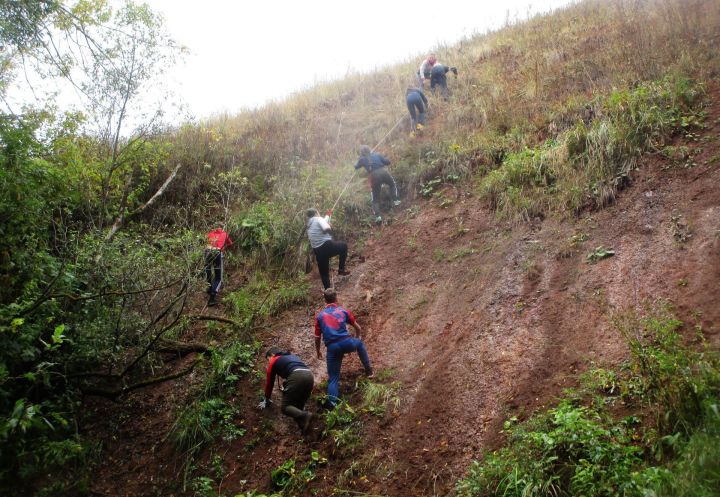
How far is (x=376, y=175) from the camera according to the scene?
10.9 m

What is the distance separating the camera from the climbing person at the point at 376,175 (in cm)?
1092

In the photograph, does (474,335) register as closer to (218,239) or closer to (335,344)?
(335,344)

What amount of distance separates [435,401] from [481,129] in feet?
23.0

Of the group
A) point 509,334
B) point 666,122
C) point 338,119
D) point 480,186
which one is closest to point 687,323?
point 509,334

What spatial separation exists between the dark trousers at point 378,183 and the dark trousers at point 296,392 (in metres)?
5.14

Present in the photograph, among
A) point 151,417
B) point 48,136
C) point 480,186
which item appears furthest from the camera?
point 480,186

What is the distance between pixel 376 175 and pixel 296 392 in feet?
18.1

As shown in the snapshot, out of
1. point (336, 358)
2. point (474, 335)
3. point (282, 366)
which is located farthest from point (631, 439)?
point (282, 366)

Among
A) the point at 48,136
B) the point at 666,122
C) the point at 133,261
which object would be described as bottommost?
the point at 666,122

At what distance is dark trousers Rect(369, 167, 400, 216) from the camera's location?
10.9 m

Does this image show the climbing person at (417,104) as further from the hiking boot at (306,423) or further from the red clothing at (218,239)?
the hiking boot at (306,423)

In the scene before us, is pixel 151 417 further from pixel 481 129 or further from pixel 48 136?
pixel 481 129

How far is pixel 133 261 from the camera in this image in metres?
7.27

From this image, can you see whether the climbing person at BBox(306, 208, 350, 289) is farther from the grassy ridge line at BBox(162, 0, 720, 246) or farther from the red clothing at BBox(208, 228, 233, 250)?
the grassy ridge line at BBox(162, 0, 720, 246)
